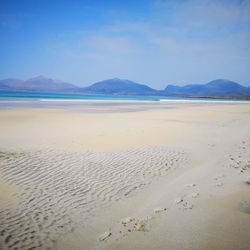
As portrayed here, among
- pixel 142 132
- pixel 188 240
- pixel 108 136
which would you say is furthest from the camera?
pixel 142 132

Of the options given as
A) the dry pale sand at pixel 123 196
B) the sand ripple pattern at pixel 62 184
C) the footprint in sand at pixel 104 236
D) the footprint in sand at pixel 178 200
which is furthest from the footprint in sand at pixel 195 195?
the footprint in sand at pixel 104 236

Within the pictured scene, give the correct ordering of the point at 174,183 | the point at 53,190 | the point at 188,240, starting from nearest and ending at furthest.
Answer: the point at 188,240 < the point at 53,190 < the point at 174,183

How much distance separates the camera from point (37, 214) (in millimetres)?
4160

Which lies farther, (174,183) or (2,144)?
(2,144)

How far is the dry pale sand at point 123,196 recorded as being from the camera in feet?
11.2

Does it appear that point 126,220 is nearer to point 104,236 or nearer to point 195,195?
point 104,236

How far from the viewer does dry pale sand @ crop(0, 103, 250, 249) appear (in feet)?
11.2

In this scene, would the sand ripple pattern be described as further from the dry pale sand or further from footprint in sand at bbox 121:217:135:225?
footprint in sand at bbox 121:217:135:225

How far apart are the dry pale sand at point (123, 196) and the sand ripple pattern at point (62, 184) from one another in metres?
0.02

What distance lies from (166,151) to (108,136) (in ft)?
12.0

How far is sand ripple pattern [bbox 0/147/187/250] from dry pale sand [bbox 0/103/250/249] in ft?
0.06

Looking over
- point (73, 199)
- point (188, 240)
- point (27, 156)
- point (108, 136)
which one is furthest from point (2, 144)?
point (188, 240)

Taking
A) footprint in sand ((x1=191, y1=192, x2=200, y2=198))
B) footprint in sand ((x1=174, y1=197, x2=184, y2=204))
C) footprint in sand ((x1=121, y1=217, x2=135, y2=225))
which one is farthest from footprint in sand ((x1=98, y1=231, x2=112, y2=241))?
footprint in sand ((x1=191, y1=192, x2=200, y2=198))

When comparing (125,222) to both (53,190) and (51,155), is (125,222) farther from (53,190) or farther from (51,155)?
(51,155)
